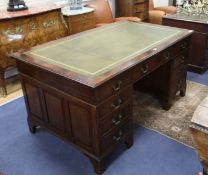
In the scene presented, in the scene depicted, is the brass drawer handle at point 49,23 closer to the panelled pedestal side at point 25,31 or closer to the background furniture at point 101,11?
the panelled pedestal side at point 25,31

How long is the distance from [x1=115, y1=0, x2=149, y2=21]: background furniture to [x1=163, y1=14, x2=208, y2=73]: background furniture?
1.22 meters

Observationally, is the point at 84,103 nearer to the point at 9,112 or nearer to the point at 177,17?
the point at 9,112

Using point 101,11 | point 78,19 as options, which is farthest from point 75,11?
point 101,11

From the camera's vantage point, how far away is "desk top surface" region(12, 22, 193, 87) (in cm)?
192

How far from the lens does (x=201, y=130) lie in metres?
1.13

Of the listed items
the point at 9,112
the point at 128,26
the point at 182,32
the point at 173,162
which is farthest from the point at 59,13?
the point at 173,162

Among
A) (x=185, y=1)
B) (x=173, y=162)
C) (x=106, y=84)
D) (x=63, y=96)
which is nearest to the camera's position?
(x=106, y=84)

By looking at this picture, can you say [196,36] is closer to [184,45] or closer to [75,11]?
[184,45]

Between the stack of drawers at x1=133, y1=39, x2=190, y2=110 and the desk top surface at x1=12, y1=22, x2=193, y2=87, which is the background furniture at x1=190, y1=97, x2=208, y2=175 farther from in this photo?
the stack of drawers at x1=133, y1=39, x2=190, y2=110

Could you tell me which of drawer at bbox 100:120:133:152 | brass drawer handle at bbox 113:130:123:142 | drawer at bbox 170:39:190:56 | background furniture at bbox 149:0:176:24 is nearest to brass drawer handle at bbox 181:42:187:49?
drawer at bbox 170:39:190:56

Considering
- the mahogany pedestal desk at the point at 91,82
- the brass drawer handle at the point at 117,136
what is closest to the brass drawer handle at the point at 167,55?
the mahogany pedestal desk at the point at 91,82

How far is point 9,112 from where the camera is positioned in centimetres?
288

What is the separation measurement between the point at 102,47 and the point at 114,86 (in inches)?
20.7

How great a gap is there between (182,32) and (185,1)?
1.46 metres
